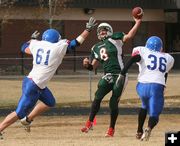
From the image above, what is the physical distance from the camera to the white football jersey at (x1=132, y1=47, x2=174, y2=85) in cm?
1037

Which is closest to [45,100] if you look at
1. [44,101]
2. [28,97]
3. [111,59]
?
[44,101]

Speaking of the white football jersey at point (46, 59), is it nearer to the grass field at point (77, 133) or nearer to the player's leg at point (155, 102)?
the grass field at point (77, 133)

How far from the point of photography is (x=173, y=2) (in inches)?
1512

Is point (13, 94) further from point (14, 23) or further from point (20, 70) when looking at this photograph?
point (14, 23)

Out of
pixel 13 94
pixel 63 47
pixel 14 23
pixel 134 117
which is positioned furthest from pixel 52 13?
pixel 63 47

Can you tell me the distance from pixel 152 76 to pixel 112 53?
106 cm

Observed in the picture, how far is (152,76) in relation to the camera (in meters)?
10.4

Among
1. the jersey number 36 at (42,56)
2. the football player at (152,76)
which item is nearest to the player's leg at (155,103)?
the football player at (152,76)

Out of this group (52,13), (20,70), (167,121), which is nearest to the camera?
(167,121)

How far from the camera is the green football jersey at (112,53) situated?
36.4 feet

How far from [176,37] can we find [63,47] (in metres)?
31.4

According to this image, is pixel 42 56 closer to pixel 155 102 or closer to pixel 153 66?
pixel 153 66

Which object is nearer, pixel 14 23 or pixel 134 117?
pixel 134 117

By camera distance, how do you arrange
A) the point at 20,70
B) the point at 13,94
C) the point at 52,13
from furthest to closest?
the point at 52,13, the point at 20,70, the point at 13,94
